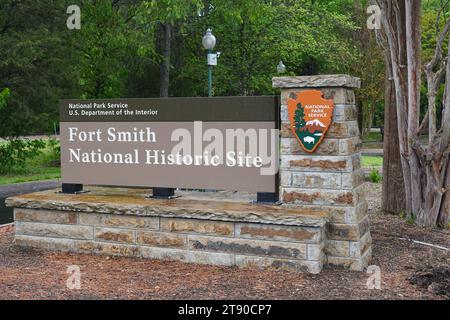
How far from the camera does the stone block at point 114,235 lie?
6.20 metres

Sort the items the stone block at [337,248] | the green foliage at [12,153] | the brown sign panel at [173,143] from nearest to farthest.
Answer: the stone block at [337,248] < the brown sign panel at [173,143] < the green foliage at [12,153]

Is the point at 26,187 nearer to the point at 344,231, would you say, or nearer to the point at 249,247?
the point at 249,247

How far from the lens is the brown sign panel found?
5.93 meters

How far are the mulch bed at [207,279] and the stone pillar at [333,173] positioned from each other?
297mm

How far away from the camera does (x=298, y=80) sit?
5684mm

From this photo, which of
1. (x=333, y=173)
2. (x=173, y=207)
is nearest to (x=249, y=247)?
(x=173, y=207)

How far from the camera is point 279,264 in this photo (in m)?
5.57

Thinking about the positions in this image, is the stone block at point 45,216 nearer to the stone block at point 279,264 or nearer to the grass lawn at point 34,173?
the stone block at point 279,264

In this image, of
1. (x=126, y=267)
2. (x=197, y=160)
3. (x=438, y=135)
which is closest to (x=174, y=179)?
(x=197, y=160)

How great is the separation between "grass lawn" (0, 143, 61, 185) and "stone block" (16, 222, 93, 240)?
32.4 ft

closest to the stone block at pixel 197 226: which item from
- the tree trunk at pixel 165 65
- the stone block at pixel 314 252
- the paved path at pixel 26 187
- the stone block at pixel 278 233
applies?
the stone block at pixel 278 233

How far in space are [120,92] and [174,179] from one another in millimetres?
19793
